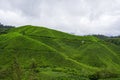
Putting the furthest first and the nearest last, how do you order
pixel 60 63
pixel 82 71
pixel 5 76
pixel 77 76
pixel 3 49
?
1. pixel 3 49
2. pixel 60 63
3. pixel 82 71
4. pixel 77 76
5. pixel 5 76

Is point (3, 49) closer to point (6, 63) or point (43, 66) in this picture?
point (6, 63)

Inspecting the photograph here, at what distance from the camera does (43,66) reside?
6845 inches

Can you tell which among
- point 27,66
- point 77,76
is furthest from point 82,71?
point 27,66

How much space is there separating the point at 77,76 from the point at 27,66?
3178 centimetres

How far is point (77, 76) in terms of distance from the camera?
150250 millimetres

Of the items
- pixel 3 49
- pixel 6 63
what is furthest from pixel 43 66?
Answer: pixel 3 49

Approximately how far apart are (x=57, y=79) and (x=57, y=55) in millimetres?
56226

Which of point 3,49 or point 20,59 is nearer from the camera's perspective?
point 20,59

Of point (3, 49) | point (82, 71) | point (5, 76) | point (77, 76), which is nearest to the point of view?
point (5, 76)

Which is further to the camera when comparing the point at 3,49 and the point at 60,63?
the point at 3,49

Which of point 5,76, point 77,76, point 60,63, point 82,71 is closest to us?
point 5,76

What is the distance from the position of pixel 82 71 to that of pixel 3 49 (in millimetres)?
55406

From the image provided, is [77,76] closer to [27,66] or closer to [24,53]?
[27,66]

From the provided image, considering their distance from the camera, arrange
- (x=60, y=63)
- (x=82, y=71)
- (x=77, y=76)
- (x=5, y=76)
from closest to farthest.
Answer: (x=5, y=76) < (x=77, y=76) < (x=82, y=71) < (x=60, y=63)
